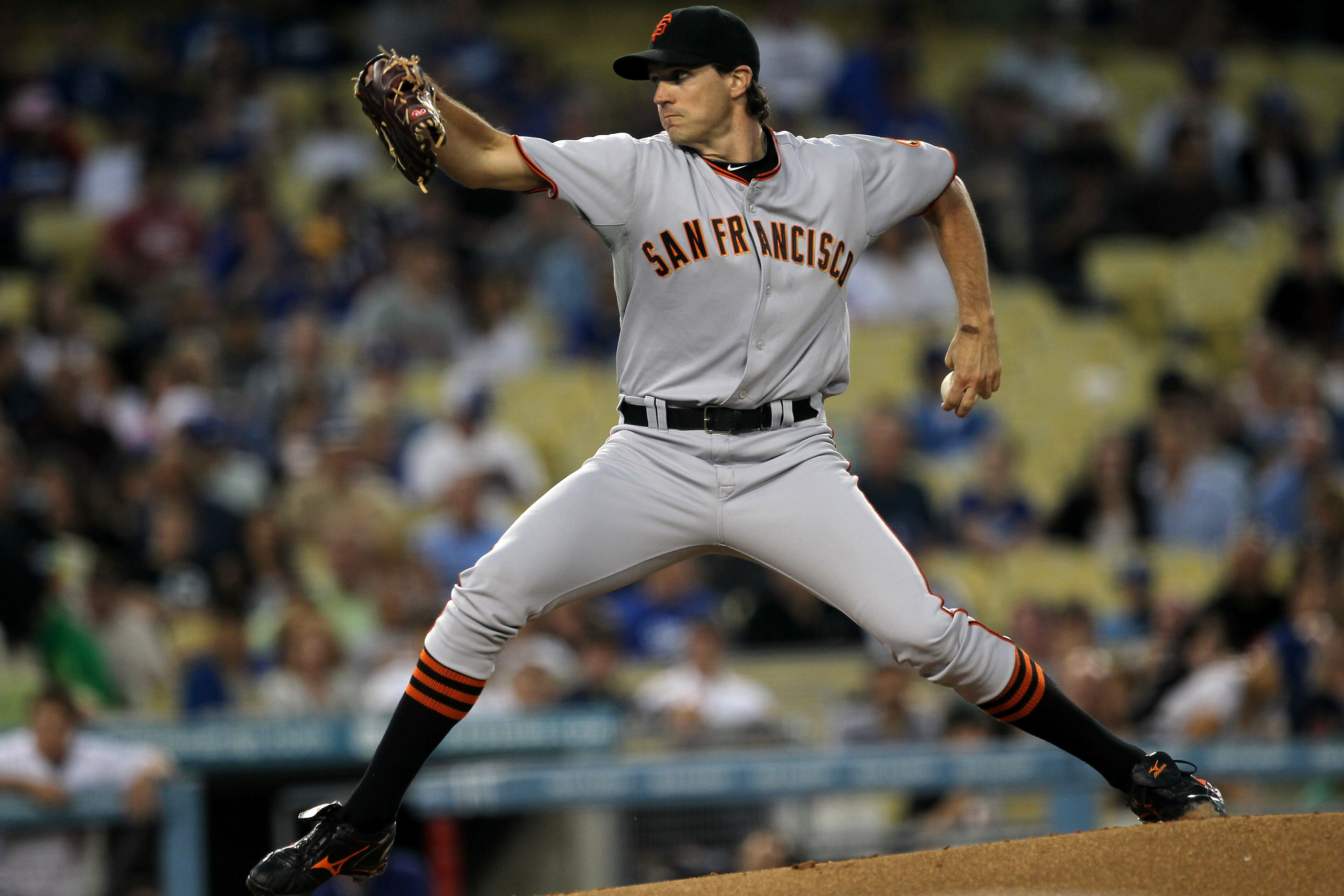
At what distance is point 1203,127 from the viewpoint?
441 inches

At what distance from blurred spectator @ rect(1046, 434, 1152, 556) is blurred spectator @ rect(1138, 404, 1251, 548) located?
0.08 metres

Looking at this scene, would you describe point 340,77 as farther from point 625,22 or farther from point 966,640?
point 966,640

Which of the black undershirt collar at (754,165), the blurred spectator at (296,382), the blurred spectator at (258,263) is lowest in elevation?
the blurred spectator at (296,382)

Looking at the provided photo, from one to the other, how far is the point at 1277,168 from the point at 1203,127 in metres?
0.64

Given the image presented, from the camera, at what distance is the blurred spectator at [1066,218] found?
10820mm

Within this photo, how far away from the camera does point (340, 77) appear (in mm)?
11703

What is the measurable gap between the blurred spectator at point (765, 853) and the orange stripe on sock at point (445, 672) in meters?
2.25

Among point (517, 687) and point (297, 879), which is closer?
point (297, 879)

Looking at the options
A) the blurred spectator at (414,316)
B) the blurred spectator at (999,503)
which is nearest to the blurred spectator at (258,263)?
the blurred spectator at (414,316)

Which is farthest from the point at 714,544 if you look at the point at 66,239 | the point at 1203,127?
the point at 1203,127

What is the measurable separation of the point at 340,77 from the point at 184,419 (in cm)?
402

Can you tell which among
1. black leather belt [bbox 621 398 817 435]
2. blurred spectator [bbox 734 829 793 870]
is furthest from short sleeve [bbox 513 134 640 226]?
blurred spectator [bbox 734 829 793 870]

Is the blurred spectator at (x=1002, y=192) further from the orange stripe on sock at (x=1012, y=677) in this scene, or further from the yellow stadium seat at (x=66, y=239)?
the orange stripe on sock at (x=1012, y=677)

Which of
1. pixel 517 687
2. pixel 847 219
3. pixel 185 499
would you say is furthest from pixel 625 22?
pixel 847 219
